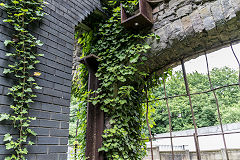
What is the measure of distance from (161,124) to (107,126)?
10.1 m

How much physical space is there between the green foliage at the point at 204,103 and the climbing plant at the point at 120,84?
4.60m

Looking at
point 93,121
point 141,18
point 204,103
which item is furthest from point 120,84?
point 204,103

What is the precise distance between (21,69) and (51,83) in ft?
1.22

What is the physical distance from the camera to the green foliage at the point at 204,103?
7316 millimetres

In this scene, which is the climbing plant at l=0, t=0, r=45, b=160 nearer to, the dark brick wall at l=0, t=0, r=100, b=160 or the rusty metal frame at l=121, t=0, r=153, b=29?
the dark brick wall at l=0, t=0, r=100, b=160

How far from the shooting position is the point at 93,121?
2.63 m

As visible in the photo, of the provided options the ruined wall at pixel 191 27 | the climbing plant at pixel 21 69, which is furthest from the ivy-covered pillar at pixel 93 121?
the climbing plant at pixel 21 69

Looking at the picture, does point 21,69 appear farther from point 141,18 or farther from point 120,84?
point 141,18

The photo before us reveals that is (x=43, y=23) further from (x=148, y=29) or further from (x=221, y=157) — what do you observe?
(x=221, y=157)

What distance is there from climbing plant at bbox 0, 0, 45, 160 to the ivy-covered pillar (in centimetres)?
95

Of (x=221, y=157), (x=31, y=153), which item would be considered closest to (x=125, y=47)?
(x=31, y=153)

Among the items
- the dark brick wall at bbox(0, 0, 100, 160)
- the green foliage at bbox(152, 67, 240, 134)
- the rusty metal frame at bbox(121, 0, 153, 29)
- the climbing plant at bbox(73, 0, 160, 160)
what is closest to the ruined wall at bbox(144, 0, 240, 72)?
the rusty metal frame at bbox(121, 0, 153, 29)

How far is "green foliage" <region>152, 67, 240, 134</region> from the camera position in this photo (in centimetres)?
732

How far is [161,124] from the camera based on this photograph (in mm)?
11961
